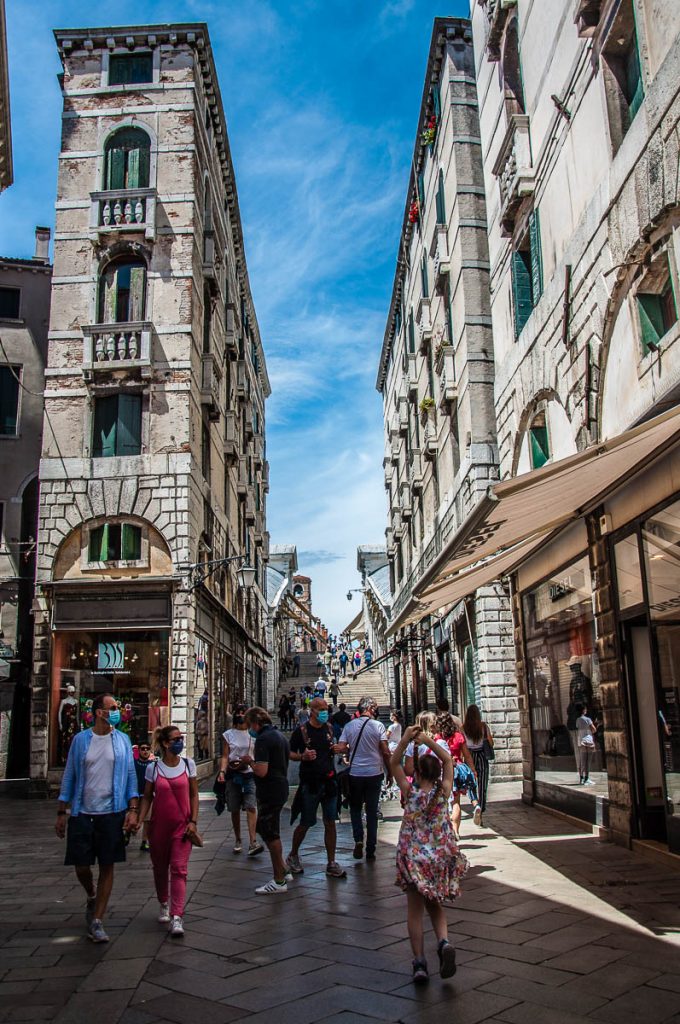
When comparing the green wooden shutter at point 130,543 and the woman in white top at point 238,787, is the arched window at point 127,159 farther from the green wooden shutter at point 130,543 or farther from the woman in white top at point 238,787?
the woman in white top at point 238,787

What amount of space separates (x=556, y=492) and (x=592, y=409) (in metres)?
2.11

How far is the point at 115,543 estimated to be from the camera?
19.7m

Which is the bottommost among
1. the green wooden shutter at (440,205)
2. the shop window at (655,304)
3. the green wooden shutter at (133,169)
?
the shop window at (655,304)

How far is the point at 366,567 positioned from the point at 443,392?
138ft

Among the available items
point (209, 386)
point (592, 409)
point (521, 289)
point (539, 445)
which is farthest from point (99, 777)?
point (209, 386)

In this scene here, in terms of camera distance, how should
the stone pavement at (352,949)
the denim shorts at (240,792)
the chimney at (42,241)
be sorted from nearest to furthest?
the stone pavement at (352,949) → the denim shorts at (240,792) → the chimney at (42,241)

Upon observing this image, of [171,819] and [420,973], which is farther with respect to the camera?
[171,819]

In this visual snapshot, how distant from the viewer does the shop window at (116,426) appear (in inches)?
797

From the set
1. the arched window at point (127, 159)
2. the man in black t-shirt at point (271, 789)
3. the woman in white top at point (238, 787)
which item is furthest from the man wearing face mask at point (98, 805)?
the arched window at point (127, 159)

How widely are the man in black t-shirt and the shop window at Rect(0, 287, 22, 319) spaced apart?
18.3 m

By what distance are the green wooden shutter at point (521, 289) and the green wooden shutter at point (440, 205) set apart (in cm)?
883

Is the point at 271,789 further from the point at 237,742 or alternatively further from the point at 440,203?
the point at 440,203

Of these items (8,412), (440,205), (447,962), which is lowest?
(447,962)

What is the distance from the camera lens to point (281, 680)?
49469 mm
